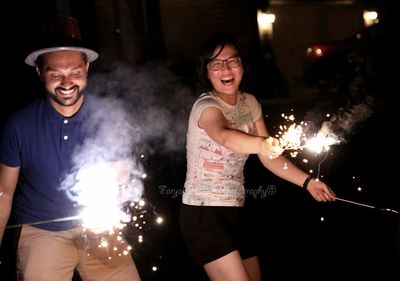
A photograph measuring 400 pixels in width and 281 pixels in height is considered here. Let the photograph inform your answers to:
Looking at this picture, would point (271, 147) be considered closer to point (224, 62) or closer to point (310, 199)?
point (224, 62)

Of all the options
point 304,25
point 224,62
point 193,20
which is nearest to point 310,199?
point 224,62

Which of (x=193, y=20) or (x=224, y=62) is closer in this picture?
(x=224, y=62)

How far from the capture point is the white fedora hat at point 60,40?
3525 mm

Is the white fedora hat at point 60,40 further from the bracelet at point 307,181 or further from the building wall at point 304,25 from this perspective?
the building wall at point 304,25

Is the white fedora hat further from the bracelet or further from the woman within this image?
the bracelet

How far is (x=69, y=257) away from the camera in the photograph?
140 inches

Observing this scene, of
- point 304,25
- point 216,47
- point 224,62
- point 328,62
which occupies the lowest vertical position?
point 224,62

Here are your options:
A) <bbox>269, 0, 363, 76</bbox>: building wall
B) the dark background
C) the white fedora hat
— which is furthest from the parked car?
the white fedora hat

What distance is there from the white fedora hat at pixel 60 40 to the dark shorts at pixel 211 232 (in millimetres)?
1464

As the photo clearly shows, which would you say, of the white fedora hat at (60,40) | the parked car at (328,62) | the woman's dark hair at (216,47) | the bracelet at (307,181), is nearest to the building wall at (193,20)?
the parked car at (328,62)

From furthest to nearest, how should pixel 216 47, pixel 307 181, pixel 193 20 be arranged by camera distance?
pixel 193 20 → pixel 307 181 → pixel 216 47

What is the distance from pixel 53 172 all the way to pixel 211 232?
1.25 meters

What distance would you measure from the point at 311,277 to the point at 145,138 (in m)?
3.19

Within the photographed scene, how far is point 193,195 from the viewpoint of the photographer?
144 inches
